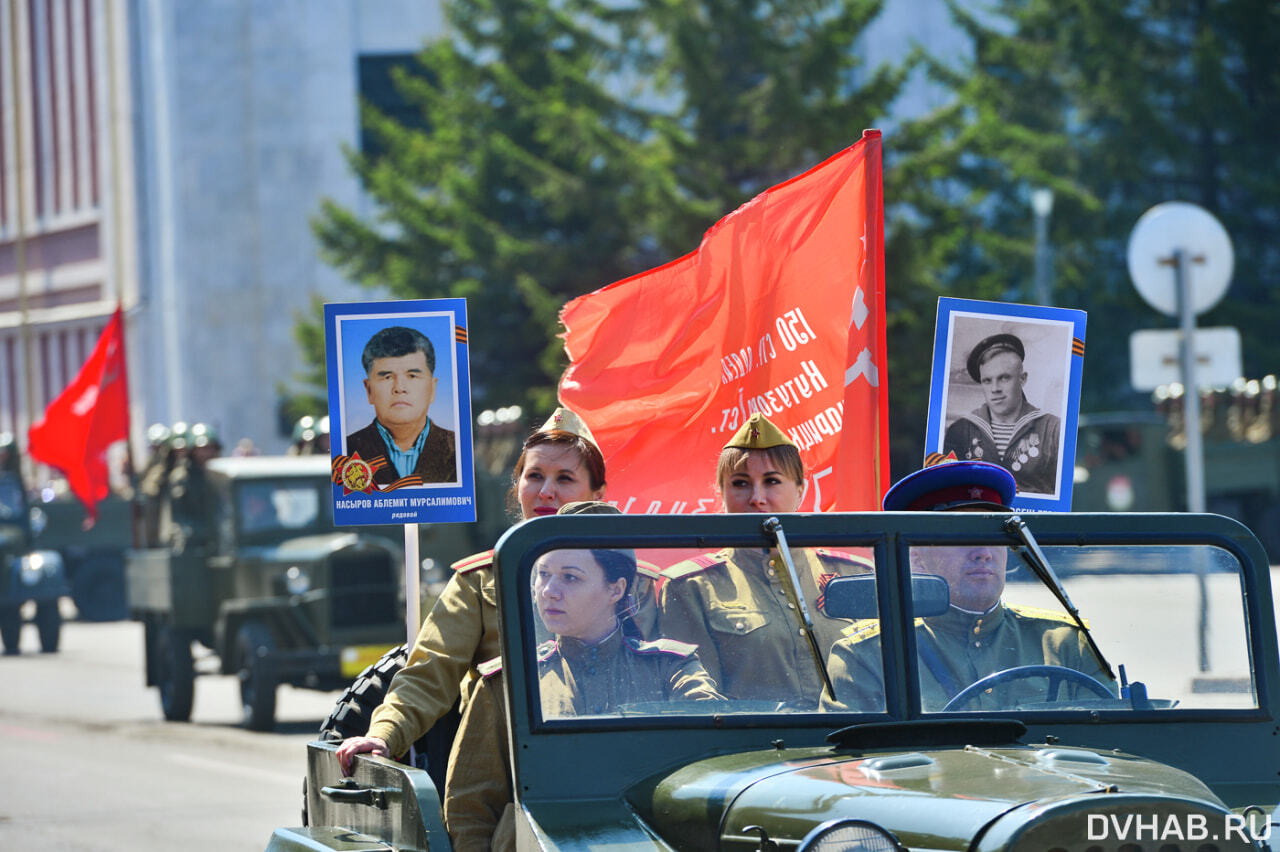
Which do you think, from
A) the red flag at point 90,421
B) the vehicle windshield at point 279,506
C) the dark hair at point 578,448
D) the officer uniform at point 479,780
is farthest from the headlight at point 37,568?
the officer uniform at point 479,780

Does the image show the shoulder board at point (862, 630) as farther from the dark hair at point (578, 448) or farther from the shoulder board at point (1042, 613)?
the dark hair at point (578, 448)

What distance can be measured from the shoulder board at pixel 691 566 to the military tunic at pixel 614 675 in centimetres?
14

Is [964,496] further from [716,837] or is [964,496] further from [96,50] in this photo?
[96,50]

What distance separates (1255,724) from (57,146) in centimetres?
4743

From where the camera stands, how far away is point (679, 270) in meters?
6.45

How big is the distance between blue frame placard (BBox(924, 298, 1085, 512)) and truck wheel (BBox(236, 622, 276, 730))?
9321mm

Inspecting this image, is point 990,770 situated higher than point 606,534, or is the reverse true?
point 606,534

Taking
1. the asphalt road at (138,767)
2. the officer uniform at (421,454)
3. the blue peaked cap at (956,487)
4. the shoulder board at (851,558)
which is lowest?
the asphalt road at (138,767)

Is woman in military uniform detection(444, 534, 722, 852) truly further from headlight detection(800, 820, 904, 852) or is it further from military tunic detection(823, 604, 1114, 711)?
headlight detection(800, 820, 904, 852)

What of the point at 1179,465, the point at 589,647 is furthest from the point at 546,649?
the point at 1179,465

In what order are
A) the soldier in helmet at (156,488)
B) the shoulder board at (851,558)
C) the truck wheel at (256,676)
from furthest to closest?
the soldier in helmet at (156,488)
the truck wheel at (256,676)
the shoulder board at (851,558)

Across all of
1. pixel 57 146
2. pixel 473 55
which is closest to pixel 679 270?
pixel 473 55

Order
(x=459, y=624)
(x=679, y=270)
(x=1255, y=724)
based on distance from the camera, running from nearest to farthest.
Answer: (x=1255, y=724) → (x=459, y=624) → (x=679, y=270)

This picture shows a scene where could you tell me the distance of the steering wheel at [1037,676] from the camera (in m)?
3.75
